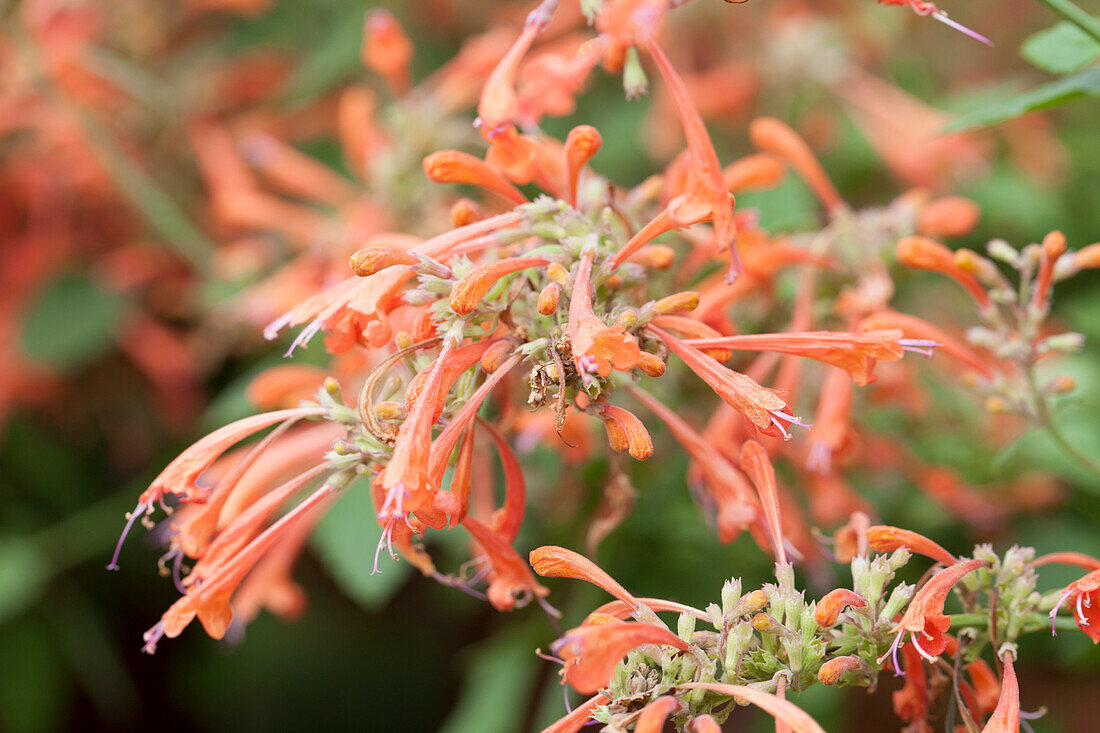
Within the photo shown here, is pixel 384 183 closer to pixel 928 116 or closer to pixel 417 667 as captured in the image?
pixel 928 116

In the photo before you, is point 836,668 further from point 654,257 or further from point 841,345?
point 654,257

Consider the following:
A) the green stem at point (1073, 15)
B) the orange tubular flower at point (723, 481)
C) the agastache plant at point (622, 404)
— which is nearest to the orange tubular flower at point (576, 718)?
the agastache plant at point (622, 404)

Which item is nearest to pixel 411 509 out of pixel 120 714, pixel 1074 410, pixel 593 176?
pixel 593 176

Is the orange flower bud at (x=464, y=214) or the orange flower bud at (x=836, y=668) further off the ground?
the orange flower bud at (x=464, y=214)

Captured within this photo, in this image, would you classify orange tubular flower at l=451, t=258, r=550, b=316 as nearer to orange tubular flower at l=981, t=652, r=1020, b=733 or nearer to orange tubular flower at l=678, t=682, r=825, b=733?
orange tubular flower at l=678, t=682, r=825, b=733

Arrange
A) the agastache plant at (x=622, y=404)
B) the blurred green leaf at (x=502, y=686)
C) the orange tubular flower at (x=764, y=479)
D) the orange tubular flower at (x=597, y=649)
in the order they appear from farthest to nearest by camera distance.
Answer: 1. the blurred green leaf at (x=502, y=686)
2. the orange tubular flower at (x=764, y=479)
3. the agastache plant at (x=622, y=404)
4. the orange tubular flower at (x=597, y=649)

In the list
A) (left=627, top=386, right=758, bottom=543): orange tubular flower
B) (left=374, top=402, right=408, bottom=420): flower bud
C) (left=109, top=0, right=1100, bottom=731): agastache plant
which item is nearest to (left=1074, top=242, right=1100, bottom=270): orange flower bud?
(left=109, top=0, right=1100, bottom=731): agastache plant

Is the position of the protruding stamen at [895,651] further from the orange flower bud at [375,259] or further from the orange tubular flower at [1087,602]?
the orange flower bud at [375,259]

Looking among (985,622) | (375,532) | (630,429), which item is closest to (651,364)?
(630,429)
